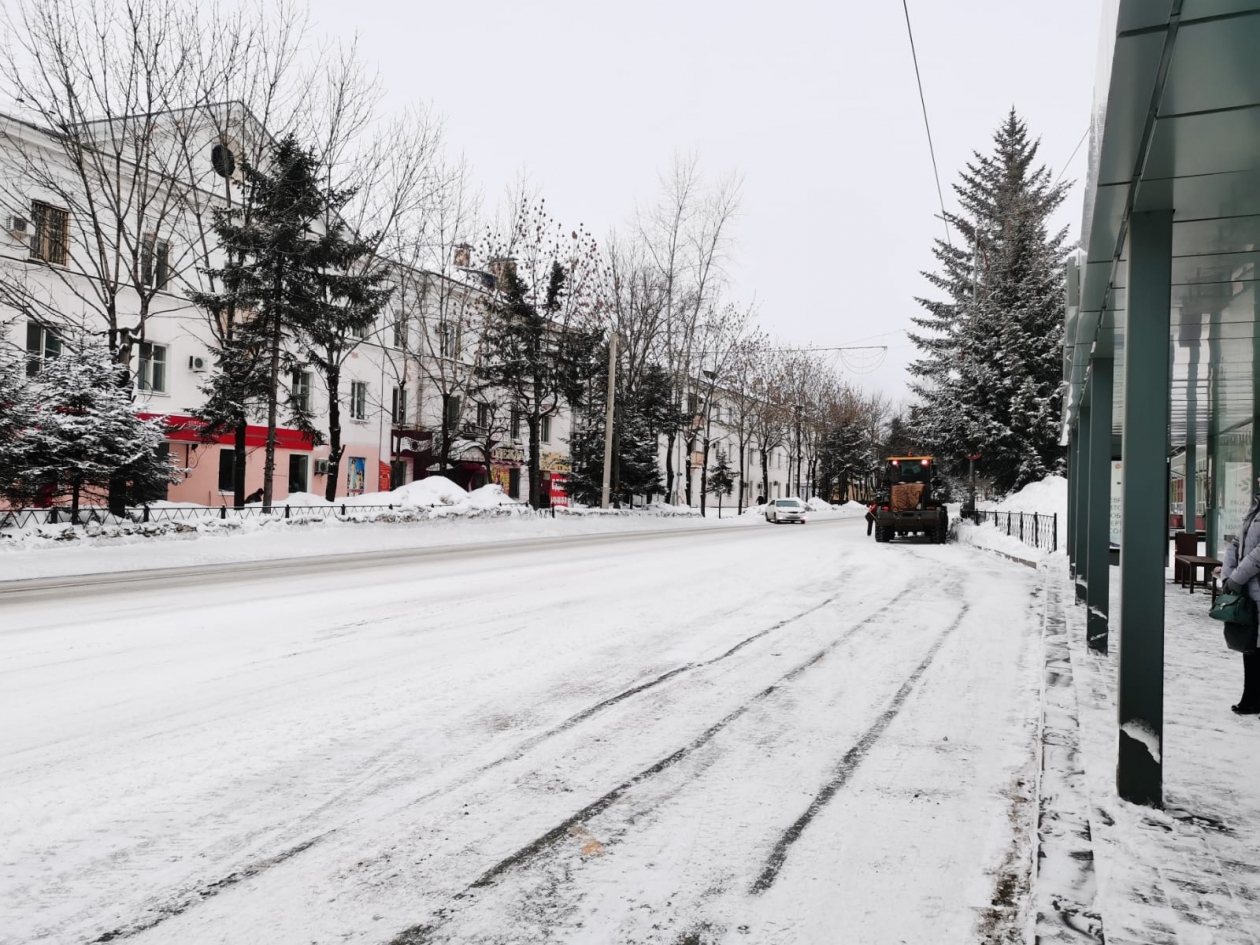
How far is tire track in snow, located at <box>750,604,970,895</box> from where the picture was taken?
335 centimetres

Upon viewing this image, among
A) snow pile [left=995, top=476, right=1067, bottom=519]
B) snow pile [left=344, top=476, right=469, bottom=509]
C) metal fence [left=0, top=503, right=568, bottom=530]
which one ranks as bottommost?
metal fence [left=0, top=503, right=568, bottom=530]

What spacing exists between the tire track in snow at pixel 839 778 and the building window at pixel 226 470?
108 ft

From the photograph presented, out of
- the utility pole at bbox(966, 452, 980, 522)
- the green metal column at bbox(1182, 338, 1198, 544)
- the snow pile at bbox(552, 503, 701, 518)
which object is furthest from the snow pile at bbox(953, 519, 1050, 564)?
the snow pile at bbox(552, 503, 701, 518)

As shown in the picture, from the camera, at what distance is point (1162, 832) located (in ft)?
12.1

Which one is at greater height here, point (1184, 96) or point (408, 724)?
point (1184, 96)

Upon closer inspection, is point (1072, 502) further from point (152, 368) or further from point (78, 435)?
point (152, 368)

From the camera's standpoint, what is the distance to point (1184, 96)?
3295mm

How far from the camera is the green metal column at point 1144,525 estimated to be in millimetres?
4008

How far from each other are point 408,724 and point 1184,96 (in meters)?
5.16

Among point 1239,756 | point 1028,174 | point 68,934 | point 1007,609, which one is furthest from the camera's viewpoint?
point 1028,174

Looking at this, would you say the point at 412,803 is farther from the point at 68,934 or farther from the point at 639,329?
the point at 639,329

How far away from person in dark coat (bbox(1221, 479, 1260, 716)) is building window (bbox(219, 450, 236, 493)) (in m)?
35.0

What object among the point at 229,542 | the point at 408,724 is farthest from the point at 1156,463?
the point at 229,542

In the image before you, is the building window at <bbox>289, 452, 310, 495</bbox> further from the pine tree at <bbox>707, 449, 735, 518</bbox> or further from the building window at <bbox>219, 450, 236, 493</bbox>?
the pine tree at <bbox>707, 449, 735, 518</bbox>
